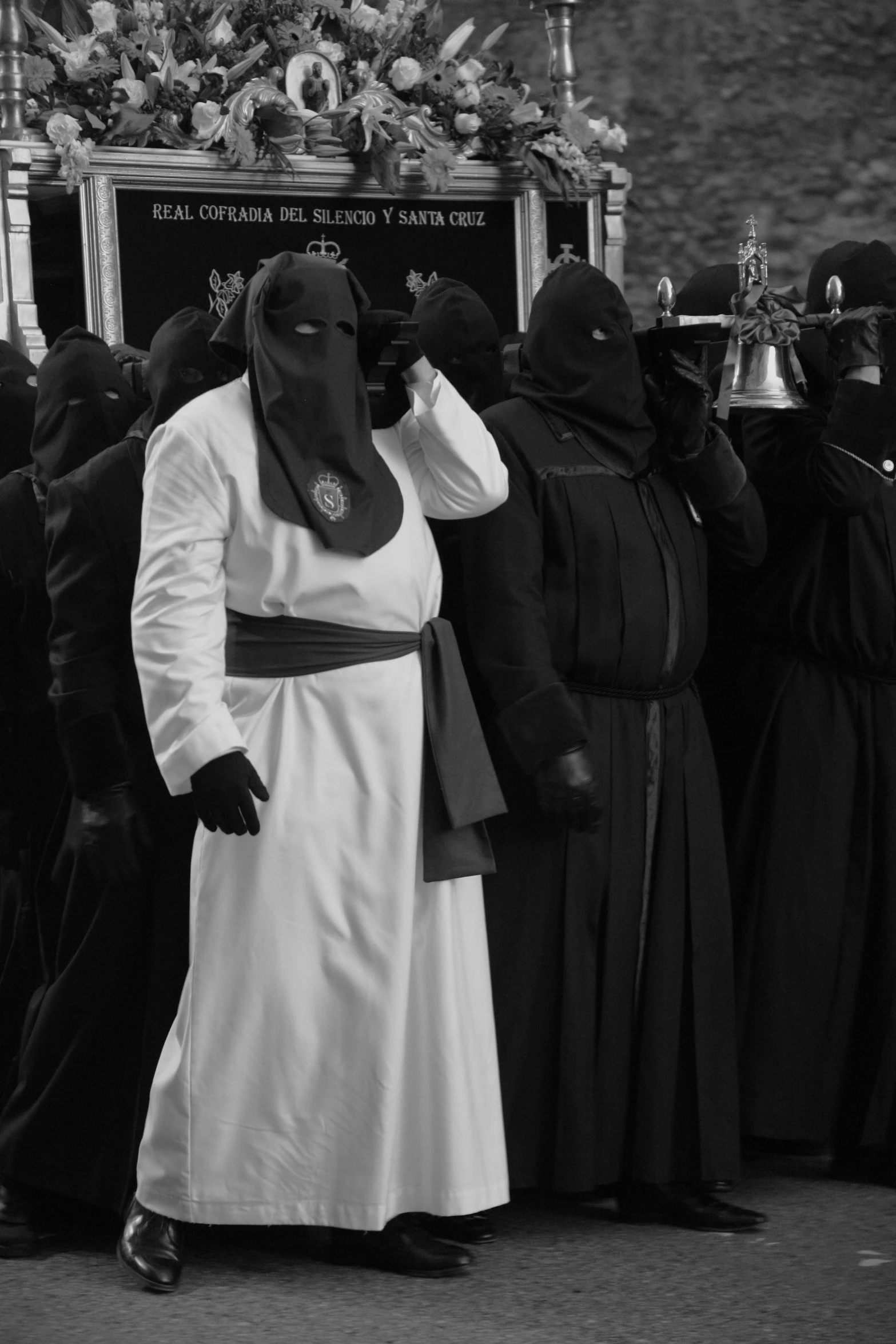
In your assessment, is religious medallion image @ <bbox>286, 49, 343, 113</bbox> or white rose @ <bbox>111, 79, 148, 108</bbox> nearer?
white rose @ <bbox>111, 79, 148, 108</bbox>

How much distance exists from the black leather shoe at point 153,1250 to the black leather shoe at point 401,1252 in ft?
0.93

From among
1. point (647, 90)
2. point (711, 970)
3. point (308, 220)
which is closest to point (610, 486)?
point (711, 970)

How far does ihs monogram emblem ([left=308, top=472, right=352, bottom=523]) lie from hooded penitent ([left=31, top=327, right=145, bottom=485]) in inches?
26.5

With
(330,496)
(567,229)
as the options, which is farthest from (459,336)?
(567,229)

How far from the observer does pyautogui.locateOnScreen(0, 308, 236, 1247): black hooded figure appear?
3402mm

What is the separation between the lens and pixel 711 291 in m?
4.70

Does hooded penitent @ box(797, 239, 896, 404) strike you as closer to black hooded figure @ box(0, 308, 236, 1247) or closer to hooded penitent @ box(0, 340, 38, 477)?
black hooded figure @ box(0, 308, 236, 1247)

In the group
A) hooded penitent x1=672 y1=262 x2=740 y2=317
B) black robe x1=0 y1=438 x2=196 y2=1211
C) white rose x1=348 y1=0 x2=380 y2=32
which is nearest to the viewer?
black robe x1=0 y1=438 x2=196 y2=1211

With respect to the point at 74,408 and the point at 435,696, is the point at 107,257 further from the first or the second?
the point at 435,696

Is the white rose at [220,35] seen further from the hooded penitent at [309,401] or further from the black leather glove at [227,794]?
the black leather glove at [227,794]

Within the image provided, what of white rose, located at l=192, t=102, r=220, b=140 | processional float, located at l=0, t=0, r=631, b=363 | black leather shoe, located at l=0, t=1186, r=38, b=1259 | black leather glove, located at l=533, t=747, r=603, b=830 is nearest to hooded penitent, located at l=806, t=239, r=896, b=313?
black leather glove, located at l=533, t=747, r=603, b=830

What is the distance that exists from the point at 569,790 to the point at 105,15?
3.92 meters

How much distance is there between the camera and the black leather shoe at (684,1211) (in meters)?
3.58

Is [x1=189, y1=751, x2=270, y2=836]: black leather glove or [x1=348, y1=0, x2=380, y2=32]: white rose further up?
[x1=348, y1=0, x2=380, y2=32]: white rose
